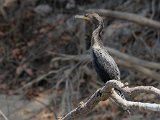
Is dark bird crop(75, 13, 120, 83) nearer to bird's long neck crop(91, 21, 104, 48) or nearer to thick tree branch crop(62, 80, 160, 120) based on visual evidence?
bird's long neck crop(91, 21, 104, 48)

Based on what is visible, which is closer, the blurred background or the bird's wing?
the bird's wing

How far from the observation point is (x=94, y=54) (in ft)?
11.0

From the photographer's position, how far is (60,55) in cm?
778

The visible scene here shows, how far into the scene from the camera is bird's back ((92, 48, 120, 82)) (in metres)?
3.29

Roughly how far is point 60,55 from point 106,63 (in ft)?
14.7

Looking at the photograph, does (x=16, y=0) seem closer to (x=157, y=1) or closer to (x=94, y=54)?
(x=157, y=1)

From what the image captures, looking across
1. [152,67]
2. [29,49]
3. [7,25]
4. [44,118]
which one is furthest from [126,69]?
[7,25]

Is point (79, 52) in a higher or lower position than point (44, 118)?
higher

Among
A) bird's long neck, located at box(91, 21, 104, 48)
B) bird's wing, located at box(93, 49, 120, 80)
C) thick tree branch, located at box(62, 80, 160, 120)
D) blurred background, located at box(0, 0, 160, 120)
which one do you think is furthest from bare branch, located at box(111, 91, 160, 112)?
blurred background, located at box(0, 0, 160, 120)

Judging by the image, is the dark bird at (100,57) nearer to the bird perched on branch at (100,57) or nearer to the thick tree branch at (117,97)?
the bird perched on branch at (100,57)

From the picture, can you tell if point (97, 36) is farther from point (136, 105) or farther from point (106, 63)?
point (136, 105)

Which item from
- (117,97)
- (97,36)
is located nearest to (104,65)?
(97,36)

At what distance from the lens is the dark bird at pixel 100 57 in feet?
10.8

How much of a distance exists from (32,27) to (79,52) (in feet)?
5.48
